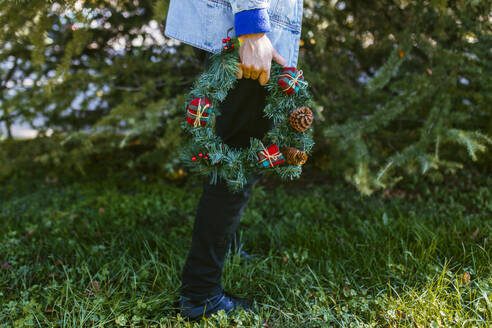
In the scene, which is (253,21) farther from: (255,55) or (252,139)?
(252,139)

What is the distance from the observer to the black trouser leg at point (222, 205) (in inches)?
57.4

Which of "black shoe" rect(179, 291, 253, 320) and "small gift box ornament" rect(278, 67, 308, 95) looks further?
"black shoe" rect(179, 291, 253, 320)

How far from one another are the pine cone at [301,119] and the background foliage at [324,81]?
111cm

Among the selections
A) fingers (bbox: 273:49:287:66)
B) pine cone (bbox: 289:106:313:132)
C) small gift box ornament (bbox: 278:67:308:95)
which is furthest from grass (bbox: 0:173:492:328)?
fingers (bbox: 273:49:287:66)

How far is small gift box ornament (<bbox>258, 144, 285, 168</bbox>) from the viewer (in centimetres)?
135

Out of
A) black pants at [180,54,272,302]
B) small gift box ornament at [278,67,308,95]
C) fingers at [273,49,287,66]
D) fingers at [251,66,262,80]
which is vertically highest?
fingers at [273,49,287,66]

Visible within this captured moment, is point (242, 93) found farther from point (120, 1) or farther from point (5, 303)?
point (120, 1)

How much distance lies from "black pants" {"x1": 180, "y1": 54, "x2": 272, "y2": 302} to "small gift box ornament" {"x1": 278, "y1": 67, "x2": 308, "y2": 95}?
0.11 meters

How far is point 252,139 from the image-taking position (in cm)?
142

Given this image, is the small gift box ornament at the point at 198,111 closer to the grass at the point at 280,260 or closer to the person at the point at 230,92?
the person at the point at 230,92

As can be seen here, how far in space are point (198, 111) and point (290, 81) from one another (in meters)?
0.40

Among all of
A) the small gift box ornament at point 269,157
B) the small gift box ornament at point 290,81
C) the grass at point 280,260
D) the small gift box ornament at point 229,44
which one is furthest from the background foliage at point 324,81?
the small gift box ornament at point 269,157

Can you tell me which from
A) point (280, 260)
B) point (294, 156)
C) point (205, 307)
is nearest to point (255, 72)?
point (294, 156)

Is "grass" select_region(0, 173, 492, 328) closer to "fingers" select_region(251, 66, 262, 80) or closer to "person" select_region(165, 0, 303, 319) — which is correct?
"person" select_region(165, 0, 303, 319)
